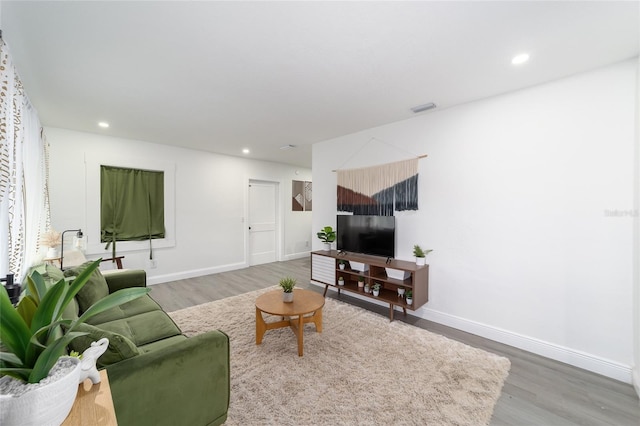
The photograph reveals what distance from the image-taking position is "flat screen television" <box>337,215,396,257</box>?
3.31 meters

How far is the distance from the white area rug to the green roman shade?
2203mm

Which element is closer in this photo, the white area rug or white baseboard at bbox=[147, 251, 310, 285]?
the white area rug

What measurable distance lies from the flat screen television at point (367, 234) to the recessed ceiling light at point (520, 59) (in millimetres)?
1887

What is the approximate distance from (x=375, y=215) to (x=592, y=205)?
212cm

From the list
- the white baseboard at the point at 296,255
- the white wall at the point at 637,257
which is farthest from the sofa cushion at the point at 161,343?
the white baseboard at the point at 296,255

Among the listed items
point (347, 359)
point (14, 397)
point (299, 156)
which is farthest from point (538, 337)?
point (299, 156)

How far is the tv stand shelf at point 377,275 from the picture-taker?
297 centimetres

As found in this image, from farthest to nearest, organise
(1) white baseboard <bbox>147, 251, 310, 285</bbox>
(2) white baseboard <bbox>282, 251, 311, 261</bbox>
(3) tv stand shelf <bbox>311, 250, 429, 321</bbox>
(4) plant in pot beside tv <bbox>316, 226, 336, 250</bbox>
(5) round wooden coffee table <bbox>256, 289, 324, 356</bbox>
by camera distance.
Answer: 1. (2) white baseboard <bbox>282, 251, 311, 261</bbox>
2. (1) white baseboard <bbox>147, 251, 310, 285</bbox>
3. (4) plant in pot beside tv <bbox>316, 226, 336, 250</bbox>
4. (3) tv stand shelf <bbox>311, 250, 429, 321</bbox>
5. (5) round wooden coffee table <bbox>256, 289, 324, 356</bbox>

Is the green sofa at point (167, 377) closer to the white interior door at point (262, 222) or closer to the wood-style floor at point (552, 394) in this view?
the wood-style floor at point (552, 394)

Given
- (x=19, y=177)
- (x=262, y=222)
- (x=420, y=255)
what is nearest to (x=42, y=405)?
(x=19, y=177)

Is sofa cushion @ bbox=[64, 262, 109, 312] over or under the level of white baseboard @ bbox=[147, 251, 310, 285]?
over

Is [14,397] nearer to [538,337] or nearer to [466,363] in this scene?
[466,363]

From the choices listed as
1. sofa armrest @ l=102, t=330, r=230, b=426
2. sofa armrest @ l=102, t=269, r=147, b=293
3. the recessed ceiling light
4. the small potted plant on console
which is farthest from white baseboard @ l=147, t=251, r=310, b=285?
the recessed ceiling light

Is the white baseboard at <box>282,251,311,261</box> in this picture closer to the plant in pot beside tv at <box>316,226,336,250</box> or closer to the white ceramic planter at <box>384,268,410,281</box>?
the plant in pot beside tv at <box>316,226,336,250</box>
